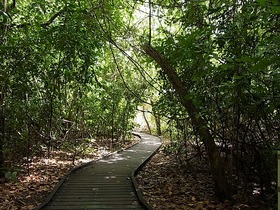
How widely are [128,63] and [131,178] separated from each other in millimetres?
6993

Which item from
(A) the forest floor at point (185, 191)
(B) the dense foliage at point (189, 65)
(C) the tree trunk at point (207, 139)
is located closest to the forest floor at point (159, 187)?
(A) the forest floor at point (185, 191)

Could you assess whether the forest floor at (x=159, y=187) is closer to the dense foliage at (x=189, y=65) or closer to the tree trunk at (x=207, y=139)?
the tree trunk at (x=207, y=139)

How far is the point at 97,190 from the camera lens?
6.30 meters

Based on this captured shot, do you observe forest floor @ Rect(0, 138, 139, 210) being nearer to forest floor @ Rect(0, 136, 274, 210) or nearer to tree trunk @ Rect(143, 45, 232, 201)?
forest floor @ Rect(0, 136, 274, 210)

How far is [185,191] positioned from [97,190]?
1.90m

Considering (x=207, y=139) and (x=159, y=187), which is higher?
(x=207, y=139)

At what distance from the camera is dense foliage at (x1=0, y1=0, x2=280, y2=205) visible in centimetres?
407

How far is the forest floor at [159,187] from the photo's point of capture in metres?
5.43

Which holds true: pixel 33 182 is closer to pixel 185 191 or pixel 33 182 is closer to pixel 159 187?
pixel 159 187

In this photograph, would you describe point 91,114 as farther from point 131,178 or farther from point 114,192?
point 114,192

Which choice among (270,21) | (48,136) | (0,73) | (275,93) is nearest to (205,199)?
(275,93)

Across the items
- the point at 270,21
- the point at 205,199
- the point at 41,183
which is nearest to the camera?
the point at 270,21

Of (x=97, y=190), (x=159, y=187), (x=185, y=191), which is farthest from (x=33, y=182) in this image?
(x=185, y=191)

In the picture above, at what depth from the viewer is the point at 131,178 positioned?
7.34m
